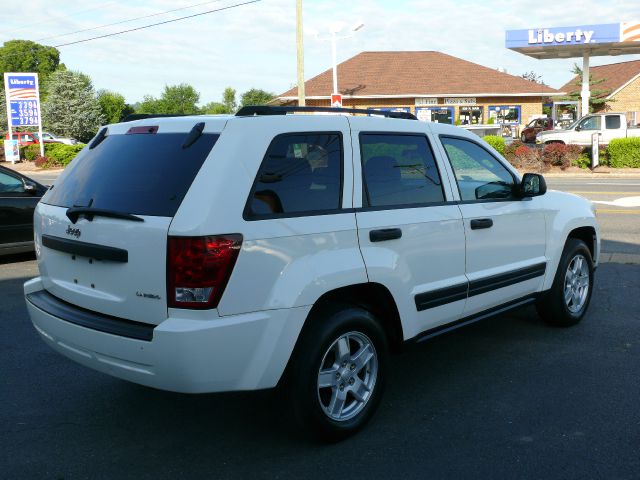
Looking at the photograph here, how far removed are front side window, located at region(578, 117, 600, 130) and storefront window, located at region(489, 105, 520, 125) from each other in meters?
15.4

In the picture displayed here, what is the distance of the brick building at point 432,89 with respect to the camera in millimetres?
42531

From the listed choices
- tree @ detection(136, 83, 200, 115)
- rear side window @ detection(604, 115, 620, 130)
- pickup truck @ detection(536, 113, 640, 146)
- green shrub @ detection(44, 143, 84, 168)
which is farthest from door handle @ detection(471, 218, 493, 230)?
tree @ detection(136, 83, 200, 115)

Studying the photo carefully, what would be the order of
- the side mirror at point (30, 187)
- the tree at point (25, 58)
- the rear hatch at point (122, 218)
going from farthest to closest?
the tree at point (25, 58) < the side mirror at point (30, 187) < the rear hatch at point (122, 218)

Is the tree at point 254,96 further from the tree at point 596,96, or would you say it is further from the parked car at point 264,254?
the parked car at point 264,254

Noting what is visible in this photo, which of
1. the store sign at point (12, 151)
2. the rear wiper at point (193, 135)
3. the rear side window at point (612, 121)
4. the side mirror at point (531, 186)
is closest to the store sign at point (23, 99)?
the store sign at point (12, 151)

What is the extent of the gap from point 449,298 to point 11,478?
9.08 feet

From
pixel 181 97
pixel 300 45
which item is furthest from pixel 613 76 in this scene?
pixel 181 97

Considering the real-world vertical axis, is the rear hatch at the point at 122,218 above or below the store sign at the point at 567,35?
below

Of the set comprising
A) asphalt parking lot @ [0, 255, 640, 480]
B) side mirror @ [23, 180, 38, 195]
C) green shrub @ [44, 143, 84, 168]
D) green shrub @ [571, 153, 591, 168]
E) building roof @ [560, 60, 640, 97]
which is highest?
building roof @ [560, 60, 640, 97]

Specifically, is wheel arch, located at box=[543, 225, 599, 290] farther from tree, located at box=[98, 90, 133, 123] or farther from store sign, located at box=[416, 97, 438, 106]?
tree, located at box=[98, 90, 133, 123]

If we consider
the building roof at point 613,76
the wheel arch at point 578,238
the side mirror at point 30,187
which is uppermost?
Answer: the building roof at point 613,76

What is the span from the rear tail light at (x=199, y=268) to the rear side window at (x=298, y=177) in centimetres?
23

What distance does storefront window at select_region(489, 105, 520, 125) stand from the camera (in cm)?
4488

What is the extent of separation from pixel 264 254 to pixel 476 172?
233cm
